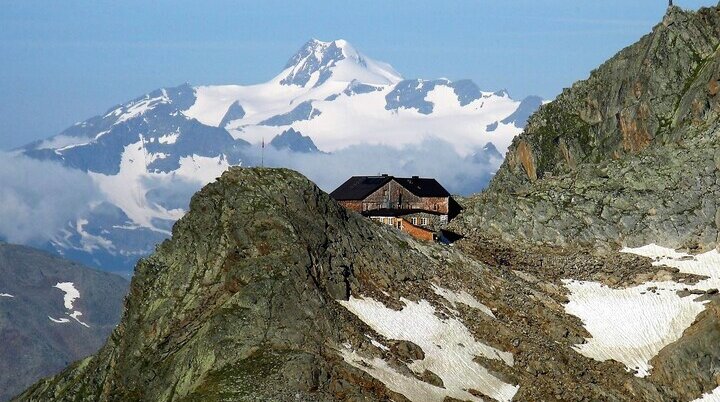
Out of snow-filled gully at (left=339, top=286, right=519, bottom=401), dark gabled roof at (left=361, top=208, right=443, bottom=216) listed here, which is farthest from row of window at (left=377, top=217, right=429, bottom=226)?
snow-filled gully at (left=339, top=286, right=519, bottom=401)

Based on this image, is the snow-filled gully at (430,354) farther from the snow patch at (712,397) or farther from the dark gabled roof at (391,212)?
the dark gabled roof at (391,212)

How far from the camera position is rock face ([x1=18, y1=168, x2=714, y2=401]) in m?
129

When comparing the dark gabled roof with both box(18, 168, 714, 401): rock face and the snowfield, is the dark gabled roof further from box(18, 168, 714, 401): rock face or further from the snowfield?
the snowfield

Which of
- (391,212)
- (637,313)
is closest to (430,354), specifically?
(637,313)

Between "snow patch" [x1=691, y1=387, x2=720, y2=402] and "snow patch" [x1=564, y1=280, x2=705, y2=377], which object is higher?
"snow patch" [x1=564, y1=280, x2=705, y2=377]

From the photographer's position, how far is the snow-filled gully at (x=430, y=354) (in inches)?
5162

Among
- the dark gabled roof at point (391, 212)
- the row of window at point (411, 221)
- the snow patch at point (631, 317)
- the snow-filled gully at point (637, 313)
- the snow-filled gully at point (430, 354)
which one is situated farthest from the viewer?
the dark gabled roof at point (391, 212)

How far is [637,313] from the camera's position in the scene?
16362 cm

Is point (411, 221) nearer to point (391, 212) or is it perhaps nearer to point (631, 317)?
point (391, 212)

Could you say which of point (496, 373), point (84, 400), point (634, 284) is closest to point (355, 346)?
point (496, 373)

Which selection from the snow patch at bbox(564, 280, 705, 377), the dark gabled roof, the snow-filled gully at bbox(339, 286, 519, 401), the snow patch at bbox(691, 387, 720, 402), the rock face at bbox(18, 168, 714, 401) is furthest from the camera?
the dark gabled roof

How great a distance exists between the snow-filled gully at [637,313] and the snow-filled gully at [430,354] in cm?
1520

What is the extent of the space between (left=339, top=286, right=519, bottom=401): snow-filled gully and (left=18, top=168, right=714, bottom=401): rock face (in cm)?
18

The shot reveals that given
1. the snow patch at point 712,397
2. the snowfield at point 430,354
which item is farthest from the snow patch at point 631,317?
the snowfield at point 430,354
